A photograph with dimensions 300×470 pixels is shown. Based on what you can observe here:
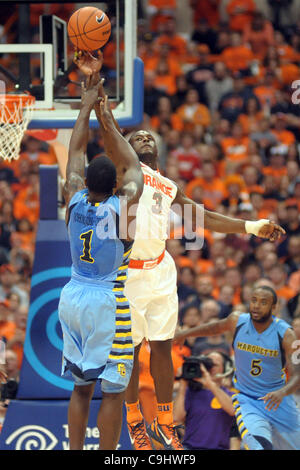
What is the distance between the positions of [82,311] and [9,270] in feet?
21.4

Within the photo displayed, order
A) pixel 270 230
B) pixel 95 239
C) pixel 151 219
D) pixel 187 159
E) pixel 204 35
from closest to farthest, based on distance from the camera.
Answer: pixel 95 239 < pixel 151 219 < pixel 270 230 < pixel 187 159 < pixel 204 35

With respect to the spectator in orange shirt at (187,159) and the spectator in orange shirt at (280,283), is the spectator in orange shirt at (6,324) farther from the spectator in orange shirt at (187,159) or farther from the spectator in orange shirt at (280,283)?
the spectator in orange shirt at (187,159)

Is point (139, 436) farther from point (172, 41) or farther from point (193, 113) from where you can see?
point (172, 41)

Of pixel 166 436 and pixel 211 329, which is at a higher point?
pixel 211 329

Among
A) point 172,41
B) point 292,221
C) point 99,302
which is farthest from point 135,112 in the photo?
point 172,41

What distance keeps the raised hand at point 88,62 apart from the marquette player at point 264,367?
2.57 m

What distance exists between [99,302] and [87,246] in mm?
375

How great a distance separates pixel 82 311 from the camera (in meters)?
5.39

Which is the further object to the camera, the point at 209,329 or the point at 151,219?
the point at 209,329

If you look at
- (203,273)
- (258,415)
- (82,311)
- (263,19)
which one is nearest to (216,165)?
(203,273)

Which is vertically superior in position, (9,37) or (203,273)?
(9,37)

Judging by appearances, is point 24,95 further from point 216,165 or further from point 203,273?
point 216,165

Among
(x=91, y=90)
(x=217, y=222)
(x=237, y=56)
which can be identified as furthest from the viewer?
(x=237, y=56)

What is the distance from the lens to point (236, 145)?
1439 cm
